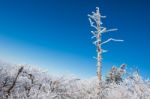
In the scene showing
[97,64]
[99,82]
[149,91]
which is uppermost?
[97,64]

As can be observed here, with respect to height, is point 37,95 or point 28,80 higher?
point 28,80

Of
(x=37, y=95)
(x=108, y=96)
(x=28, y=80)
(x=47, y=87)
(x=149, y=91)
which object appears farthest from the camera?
(x=108, y=96)

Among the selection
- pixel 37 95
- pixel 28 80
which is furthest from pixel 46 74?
pixel 37 95

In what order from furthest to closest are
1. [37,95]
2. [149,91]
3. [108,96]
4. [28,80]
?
[108,96] < [28,80] < [37,95] < [149,91]

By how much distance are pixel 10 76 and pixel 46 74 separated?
3730 mm

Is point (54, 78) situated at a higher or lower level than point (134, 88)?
higher

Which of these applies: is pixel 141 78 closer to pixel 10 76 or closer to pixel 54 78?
pixel 54 78

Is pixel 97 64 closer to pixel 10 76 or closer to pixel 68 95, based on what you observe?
pixel 68 95

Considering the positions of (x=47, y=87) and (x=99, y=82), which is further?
(x=47, y=87)

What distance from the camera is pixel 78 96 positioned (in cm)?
3481

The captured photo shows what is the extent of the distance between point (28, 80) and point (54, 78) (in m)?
3.49

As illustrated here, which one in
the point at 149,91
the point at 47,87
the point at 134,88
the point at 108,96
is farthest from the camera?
the point at 108,96

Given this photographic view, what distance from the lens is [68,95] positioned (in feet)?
105

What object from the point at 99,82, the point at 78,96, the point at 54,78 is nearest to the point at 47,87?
the point at 54,78
